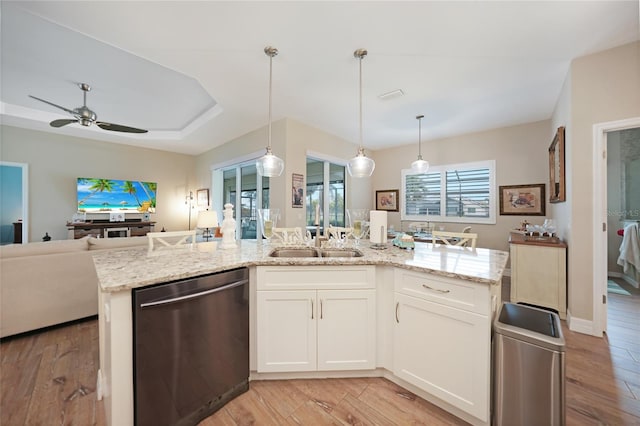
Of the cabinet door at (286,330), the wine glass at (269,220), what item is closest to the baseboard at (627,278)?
the cabinet door at (286,330)

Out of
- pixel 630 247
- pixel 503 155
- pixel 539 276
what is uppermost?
pixel 503 155

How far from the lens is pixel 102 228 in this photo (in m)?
5.34

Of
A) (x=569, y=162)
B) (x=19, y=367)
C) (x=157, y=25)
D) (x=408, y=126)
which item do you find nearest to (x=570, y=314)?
(x=569, y=162)

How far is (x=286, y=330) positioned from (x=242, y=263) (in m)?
0.58

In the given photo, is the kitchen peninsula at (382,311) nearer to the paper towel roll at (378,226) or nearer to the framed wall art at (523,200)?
the paper towel roll at (378,226)

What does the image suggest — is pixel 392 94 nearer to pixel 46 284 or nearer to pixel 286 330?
pixel 286 330

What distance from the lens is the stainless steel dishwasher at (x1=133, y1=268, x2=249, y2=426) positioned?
1.20 m

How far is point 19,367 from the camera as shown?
75.9 inches

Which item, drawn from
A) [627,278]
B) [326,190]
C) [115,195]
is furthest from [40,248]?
[627,278]

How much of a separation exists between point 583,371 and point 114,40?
477 centimetres

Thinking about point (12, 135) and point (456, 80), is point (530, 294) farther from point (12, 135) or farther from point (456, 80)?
point (12, 135)

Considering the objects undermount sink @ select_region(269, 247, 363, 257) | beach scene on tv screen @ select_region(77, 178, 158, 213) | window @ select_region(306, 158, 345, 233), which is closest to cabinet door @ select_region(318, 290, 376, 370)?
undermount sink @ select_region(269, 247, 363, 257)

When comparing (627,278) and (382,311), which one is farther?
(627,278)

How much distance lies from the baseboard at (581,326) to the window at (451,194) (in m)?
2.38
